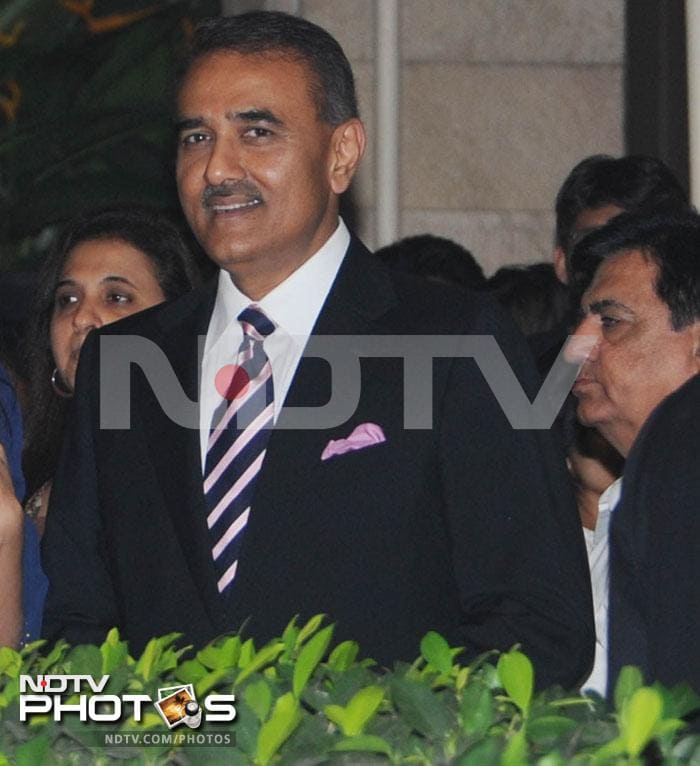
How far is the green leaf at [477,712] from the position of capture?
2.28 m

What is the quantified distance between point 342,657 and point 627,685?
1.53 ft

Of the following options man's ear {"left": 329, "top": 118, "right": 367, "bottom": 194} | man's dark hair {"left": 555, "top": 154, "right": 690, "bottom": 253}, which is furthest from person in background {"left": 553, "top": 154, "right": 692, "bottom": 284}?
man's ear {"left": 329, "top": 118, "right": 367, "bottom": 194}

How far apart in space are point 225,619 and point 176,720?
104 cm

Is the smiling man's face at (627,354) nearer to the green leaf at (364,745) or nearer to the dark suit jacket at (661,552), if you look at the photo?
the dark suit jacket at (661,552)

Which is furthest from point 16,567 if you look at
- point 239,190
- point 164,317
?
point 239,190

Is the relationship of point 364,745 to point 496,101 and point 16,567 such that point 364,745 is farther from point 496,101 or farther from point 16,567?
point 496,101

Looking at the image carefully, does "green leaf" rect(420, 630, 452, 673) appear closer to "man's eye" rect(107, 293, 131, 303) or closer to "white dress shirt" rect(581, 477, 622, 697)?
"white dress shirt" rect(581, 477, 622, 697)

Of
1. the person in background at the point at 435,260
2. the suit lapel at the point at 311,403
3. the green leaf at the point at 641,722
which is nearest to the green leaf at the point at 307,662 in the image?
the green leaf at the point at 641,722

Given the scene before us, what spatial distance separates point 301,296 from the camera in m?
3.67

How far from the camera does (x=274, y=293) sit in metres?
3.67

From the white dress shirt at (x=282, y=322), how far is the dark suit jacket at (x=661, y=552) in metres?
1.03

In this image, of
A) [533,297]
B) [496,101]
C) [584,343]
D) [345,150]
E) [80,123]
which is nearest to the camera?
[345,150]

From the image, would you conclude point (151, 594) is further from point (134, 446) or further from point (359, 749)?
point (359, 749)

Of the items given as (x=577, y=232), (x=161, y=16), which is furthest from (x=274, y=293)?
(x=161, y=16)
